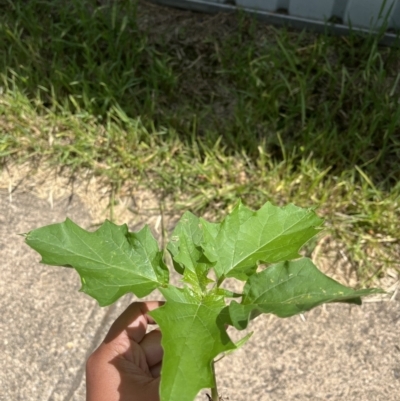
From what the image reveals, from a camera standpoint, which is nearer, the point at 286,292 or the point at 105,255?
the point at 286,292

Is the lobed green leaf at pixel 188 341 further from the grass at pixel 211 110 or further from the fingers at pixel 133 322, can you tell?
the grass at pixel 211 110

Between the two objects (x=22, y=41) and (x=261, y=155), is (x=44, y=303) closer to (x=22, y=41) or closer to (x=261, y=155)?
(x=261, y=155)

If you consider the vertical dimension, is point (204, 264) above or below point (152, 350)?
above

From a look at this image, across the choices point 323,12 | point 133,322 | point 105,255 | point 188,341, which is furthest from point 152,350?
point 323,12

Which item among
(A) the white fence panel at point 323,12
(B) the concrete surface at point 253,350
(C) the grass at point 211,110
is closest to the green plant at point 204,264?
(B) the concrete surface at point 253,350

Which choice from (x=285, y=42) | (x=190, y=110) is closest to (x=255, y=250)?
(x=190, y=110)

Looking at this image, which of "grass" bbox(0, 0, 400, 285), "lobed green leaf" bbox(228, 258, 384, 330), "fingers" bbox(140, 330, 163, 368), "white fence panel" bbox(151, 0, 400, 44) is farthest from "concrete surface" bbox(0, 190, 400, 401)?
"white fence panel" bbox(151, 0, 400, 44)

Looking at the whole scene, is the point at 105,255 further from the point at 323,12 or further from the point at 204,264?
the point at 323,12
